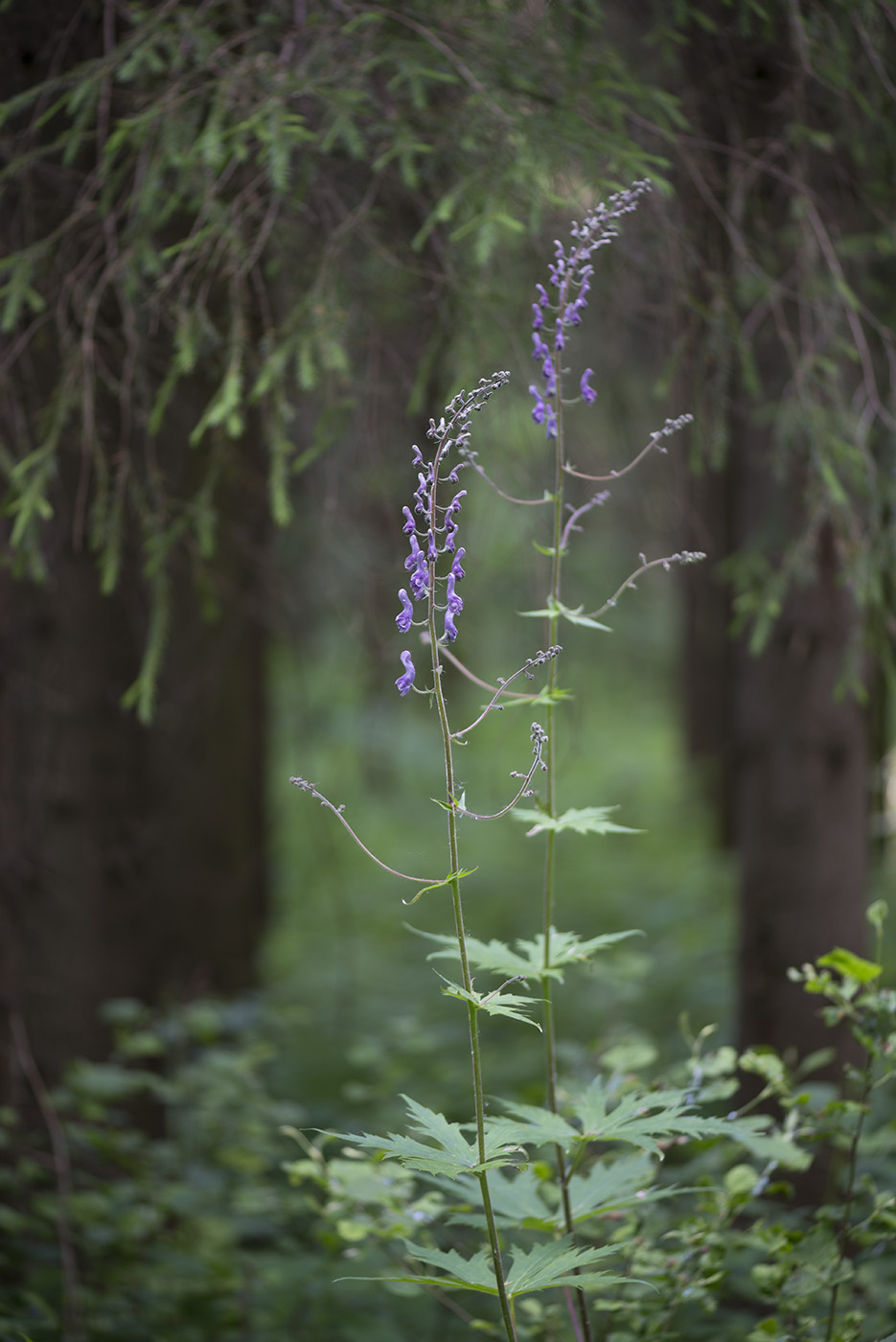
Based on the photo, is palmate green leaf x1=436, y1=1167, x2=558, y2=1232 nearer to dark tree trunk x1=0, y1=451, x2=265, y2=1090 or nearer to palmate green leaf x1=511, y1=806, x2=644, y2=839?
palmate green leaf x1=511, y1=806, x2=644, y2=839

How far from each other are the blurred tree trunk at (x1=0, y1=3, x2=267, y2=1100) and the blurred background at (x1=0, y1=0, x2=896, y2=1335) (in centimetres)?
2

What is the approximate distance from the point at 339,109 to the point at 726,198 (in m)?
1.42

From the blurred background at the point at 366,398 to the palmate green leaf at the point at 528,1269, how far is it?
2.59 feet

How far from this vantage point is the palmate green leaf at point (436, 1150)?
5.59 feet

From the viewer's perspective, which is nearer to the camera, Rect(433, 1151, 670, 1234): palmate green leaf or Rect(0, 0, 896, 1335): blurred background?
Rect(433, 1151, 670, 1234): palmate green leaf

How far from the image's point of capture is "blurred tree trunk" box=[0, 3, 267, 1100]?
152 inches

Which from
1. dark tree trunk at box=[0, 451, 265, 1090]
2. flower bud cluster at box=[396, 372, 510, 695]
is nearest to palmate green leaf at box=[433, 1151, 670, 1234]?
flower bud cluster at box=[396, 372, 510, 695]

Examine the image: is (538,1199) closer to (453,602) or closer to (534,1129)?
(534,1129)

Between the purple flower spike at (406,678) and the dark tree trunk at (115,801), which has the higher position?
the purple flower spike at (406,678)

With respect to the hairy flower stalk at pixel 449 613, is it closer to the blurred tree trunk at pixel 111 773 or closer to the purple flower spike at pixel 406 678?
the purple flower spike at pixel 406 678

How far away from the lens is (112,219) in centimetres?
270

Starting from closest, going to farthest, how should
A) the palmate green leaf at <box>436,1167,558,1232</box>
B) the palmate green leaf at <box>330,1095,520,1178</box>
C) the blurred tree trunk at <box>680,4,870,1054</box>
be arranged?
the palmate green leaf at <box>330,1095,520,1178</box>
the palmate green leaf at <box>436,1167,558,1232</box>
the blurred tree trunk at <box>680,4,870,1054</box>

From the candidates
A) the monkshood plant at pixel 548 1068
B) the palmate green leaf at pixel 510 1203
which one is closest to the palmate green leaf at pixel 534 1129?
the monkshood plant at pixel 548 1068

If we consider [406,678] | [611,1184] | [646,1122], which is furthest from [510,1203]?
[406,678]
